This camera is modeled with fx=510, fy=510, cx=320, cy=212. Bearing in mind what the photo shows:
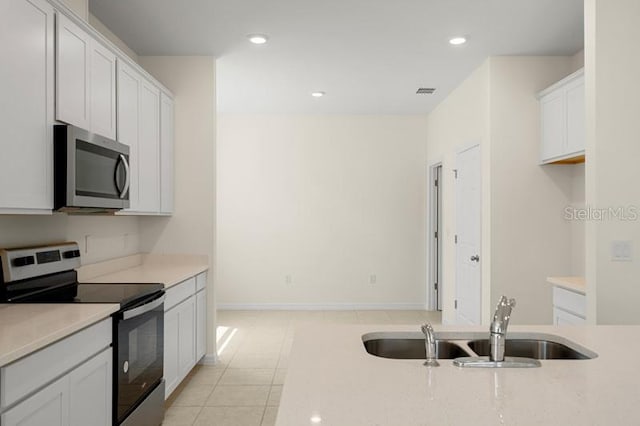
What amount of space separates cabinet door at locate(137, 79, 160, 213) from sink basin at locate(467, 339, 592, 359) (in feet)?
8.76

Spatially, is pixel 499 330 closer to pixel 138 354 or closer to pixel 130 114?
pixel 138 354

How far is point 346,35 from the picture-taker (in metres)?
3.99

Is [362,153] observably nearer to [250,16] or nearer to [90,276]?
[250,16]

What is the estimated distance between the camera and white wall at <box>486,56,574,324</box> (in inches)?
175

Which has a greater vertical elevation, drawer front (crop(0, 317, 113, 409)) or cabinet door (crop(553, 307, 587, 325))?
drawer front (crop(0, 317, 113, 409))

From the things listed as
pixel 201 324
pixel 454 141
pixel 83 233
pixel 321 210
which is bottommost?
pixel 201 324

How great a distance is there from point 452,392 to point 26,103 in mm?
2062

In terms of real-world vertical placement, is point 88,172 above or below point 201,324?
above

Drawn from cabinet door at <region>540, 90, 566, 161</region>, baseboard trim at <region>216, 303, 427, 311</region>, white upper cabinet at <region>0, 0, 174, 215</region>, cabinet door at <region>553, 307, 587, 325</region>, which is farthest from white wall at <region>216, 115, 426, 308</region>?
cabinet door at <region>553, 307, 587, 325</region>

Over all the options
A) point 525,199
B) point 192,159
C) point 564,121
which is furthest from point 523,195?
point 192,159

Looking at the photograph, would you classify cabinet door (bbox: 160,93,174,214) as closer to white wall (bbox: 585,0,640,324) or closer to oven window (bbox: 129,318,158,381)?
oven window (bbox: 129,318,158,381)

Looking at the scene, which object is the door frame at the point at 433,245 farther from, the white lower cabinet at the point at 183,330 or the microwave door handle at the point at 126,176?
the microwave door handle at the point at 126,176

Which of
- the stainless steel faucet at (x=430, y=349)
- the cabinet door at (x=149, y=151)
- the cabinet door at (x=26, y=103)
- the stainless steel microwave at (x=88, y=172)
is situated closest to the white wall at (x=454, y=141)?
the cabinet door at (x=149, y=151)

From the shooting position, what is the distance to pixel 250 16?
3.65 meters
